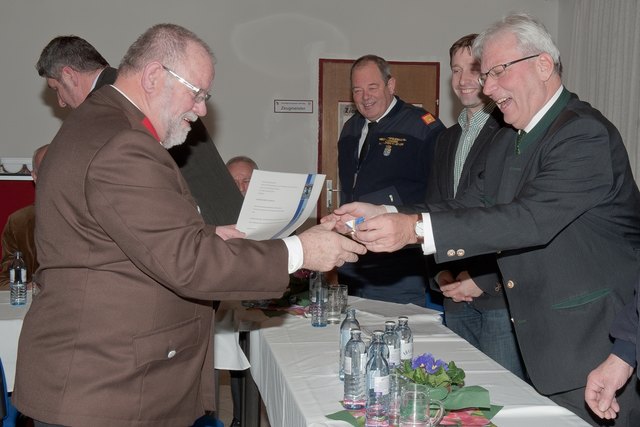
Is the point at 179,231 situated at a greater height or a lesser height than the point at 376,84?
lesser

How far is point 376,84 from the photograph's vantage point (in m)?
5.28

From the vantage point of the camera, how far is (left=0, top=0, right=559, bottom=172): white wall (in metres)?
7.70

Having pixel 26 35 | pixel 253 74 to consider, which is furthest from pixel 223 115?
pixel 26 35

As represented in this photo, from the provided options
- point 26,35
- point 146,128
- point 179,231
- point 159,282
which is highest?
point 26,35

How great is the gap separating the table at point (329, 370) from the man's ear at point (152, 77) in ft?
3.63

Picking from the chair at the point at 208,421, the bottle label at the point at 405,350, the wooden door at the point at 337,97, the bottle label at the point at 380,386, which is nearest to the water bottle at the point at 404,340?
the bottle label at the point at 405,350

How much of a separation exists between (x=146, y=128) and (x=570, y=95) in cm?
153

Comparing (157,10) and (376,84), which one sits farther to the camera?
(157,10)

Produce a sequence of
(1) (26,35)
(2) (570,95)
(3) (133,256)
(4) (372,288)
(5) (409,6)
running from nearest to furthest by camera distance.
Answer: (3) (133,256)
(2) (570,95)
(4) (372,288)
(1) (26,35)
(5) (409,6)

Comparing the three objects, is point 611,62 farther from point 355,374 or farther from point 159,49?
point 159,49

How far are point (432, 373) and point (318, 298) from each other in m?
1.43

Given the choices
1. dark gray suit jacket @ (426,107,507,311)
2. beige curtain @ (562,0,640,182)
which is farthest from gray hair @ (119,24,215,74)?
beige curtain @ (562,0,640,182)

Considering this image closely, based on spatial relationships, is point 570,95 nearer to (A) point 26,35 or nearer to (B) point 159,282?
(B) point 159,282

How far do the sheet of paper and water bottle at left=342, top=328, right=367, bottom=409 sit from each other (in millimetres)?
449
